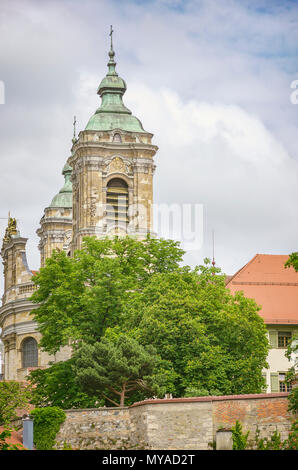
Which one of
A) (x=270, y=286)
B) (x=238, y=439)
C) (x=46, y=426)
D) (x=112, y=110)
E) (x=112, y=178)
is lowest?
(x=238, y=439)

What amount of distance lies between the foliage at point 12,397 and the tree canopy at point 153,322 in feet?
9.07

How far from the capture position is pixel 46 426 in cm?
4484

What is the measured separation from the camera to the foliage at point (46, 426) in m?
44.6

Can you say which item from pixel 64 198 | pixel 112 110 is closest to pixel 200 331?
pixel 112 110

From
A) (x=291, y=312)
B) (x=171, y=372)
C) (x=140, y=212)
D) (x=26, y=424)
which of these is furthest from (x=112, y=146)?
(x=26, y=424)

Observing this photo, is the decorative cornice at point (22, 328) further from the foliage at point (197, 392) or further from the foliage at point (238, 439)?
the foliage at point (238, 439)

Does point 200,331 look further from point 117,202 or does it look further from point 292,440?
point 117,202

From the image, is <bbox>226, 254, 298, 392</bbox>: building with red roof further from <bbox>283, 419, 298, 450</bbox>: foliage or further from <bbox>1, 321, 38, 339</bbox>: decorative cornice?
<bbox>283, 419, 298, 450</bbox>: foliage

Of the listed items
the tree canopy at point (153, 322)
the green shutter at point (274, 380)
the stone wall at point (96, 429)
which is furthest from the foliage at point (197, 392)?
the green shutter at point (274, 380)

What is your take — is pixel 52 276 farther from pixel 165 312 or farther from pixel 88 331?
pixel 165 312

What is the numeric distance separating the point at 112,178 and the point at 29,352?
45.9ft

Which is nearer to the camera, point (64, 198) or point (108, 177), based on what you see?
point (108, 177)

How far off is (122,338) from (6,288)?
136 feet

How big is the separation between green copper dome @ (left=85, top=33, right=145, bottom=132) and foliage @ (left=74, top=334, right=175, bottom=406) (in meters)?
39.0
